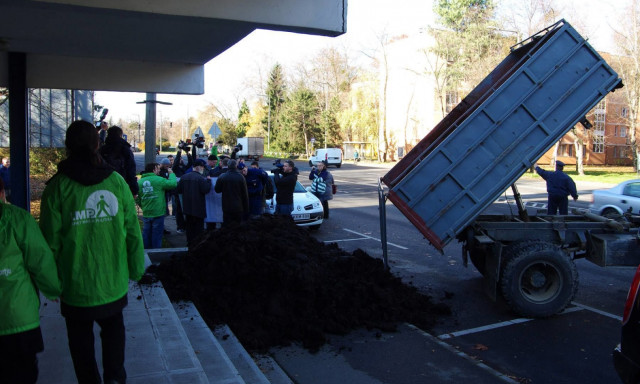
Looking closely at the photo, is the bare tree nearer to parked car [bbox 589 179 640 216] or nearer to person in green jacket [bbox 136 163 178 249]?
parked car [bbox 589 179 640 216]

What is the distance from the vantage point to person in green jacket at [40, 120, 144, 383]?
313cm

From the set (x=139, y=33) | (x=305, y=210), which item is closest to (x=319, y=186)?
(x=305, y=210)

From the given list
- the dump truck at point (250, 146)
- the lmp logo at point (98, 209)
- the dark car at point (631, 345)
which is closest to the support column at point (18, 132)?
the lmp logo at point (98, 209)

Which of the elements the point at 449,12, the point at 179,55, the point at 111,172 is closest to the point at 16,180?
the point at 179,55

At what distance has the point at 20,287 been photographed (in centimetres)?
284

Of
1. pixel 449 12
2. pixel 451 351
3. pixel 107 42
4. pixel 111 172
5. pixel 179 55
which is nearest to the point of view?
pixel 111 172

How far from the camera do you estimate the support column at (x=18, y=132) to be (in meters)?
6.73

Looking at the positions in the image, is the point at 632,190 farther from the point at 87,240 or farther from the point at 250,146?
the point at 250,146

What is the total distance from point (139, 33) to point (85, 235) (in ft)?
11.7

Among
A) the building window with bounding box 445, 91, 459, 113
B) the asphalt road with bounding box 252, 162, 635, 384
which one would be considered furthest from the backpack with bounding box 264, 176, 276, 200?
the building window with bounding box 445, 91, 459, 113

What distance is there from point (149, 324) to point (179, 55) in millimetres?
4162

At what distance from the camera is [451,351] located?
5512mm

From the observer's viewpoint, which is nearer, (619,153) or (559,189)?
(559,189)

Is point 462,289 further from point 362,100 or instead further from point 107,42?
point 362,100
